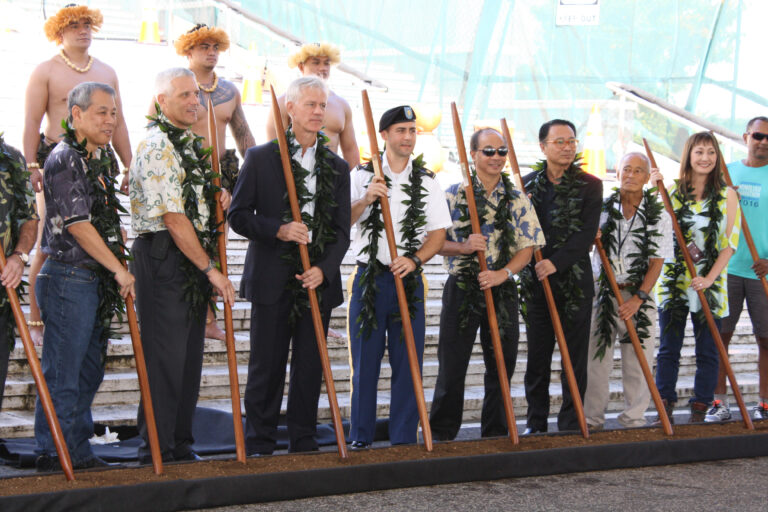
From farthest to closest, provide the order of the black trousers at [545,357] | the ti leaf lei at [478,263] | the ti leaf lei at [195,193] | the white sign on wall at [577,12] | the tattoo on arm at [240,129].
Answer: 1. the white sign on wall at [577,12]
2. the tattoo on arm at [240,129]
3. the black trousers at [545,357]
4. the ti leaf lei at [478,263]
5. the ti leaf lei at [195,193]

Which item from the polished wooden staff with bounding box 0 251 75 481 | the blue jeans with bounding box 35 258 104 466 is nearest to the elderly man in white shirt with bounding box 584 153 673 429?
the blue jeans with bounding box 35 258 104 466

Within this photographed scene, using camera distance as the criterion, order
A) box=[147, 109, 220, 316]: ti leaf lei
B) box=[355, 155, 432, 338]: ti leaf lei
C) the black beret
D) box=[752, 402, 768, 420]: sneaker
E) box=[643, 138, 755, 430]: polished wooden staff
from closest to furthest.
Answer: box=[147, 109, 220, 316]: ti leaf lei, box=[355, 155, 432, 338]: ti leaf lei, the black beret, box=[643, 138, 755, 430]: polished wooden staff, box=[752, 402, 768, 420]: sneaker

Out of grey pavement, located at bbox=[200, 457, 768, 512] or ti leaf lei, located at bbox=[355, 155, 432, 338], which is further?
ti leaf lei, located at bbox=[355, 155, 432, 338]

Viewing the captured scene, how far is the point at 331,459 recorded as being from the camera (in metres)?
4.67

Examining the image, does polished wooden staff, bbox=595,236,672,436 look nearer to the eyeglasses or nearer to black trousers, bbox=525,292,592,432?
black trousers, bbox=525,292,592,432

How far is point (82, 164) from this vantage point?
177 inches

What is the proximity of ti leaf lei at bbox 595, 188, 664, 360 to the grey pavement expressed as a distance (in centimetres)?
100

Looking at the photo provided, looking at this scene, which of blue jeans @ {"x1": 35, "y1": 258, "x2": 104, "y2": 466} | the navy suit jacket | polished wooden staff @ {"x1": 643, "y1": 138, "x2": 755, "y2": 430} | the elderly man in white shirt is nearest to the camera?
blue jeans @ {"x1": 35, "y1": 258, "x2": 104, "y2": 466}

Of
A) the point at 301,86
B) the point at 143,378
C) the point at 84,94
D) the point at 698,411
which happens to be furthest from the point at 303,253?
the point at 698,411

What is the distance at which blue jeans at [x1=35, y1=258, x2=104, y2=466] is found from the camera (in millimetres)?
4477

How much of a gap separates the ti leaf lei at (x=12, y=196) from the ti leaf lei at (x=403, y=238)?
1.66 m

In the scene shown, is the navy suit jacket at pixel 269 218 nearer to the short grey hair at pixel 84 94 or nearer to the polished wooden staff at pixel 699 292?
the short grey hair at pixel 84 94

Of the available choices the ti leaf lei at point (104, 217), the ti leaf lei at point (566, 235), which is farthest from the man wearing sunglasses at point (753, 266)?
the ti leaf lei at point (104, 217)

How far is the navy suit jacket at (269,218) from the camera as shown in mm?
4926
